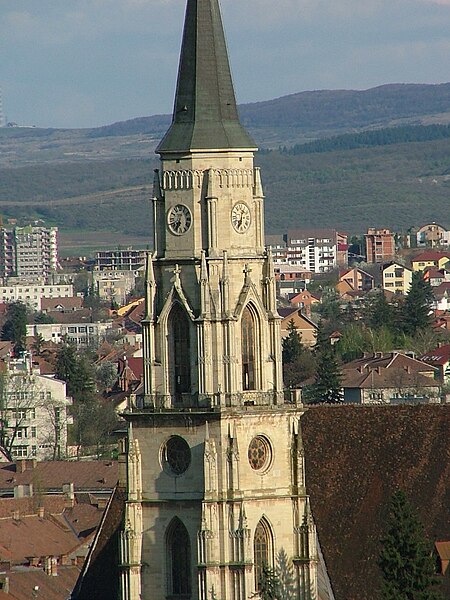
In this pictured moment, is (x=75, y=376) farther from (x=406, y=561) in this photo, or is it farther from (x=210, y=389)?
(x=210, y=389)

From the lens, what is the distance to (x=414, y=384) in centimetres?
11725

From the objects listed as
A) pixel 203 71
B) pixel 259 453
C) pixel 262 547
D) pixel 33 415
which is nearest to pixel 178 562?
pixel 262 547

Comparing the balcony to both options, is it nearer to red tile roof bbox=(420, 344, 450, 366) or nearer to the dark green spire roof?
the dark green spire roof

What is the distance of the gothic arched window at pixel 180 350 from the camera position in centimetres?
4944

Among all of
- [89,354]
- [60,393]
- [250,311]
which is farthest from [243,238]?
[89,354]

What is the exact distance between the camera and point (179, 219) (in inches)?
1951

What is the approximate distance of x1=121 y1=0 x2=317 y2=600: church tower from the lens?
49.0 m

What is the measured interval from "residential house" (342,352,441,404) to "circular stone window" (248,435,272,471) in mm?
57666

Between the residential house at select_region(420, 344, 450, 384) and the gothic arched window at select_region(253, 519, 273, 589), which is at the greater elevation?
the residential house at select_region(420, 344, 450, 384)

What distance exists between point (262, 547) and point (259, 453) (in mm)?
1594

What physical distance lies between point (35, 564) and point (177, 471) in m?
25.0

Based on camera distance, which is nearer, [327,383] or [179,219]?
[179,219]

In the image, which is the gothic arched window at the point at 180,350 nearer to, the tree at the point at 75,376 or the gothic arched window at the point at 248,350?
the gothic arched window at the point at 248,350

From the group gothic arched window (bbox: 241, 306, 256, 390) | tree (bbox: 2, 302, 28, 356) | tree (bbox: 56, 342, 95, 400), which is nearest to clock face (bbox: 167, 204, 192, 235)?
gothic arched window (bbox: 241, 306, 256, 390)
